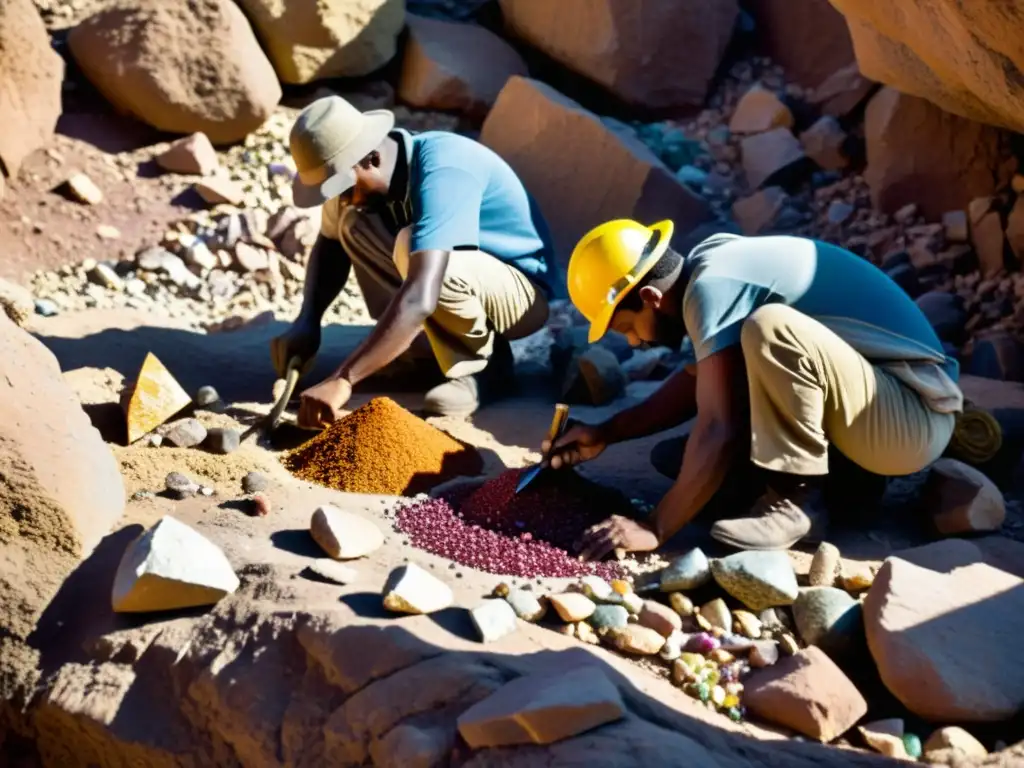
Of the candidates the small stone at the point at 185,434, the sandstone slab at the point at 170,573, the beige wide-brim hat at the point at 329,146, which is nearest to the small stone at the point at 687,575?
the sandstone slab at the point at 170,573

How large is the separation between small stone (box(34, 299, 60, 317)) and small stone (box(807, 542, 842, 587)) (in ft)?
11.7

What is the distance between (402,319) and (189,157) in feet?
9.35

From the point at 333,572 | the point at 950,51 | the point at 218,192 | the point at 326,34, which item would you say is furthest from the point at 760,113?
the point at 333,572

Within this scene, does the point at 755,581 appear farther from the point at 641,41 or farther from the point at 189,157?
the point at 641,41

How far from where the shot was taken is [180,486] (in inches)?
132

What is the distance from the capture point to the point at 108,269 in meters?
5.52

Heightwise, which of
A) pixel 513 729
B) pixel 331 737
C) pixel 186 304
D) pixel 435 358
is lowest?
pixel 186 304

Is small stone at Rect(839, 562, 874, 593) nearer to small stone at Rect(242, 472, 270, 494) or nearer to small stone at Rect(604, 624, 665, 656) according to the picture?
small stone at Rect(604, 624, 665, 656)

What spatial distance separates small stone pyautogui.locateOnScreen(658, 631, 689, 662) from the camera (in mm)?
2662

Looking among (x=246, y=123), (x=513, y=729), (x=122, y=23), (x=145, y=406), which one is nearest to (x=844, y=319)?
(x=513, y=729)

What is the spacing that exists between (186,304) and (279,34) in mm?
1752

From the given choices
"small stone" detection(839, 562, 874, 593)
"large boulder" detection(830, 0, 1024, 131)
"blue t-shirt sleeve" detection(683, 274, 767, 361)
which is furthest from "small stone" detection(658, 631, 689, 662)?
"large boulder" detection(830, 0, 1024, 131)

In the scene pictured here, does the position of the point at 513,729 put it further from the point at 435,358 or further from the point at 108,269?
the point at 108,269

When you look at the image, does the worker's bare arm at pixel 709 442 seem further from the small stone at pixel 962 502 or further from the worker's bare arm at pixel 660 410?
the small stone at pixel 962 502
